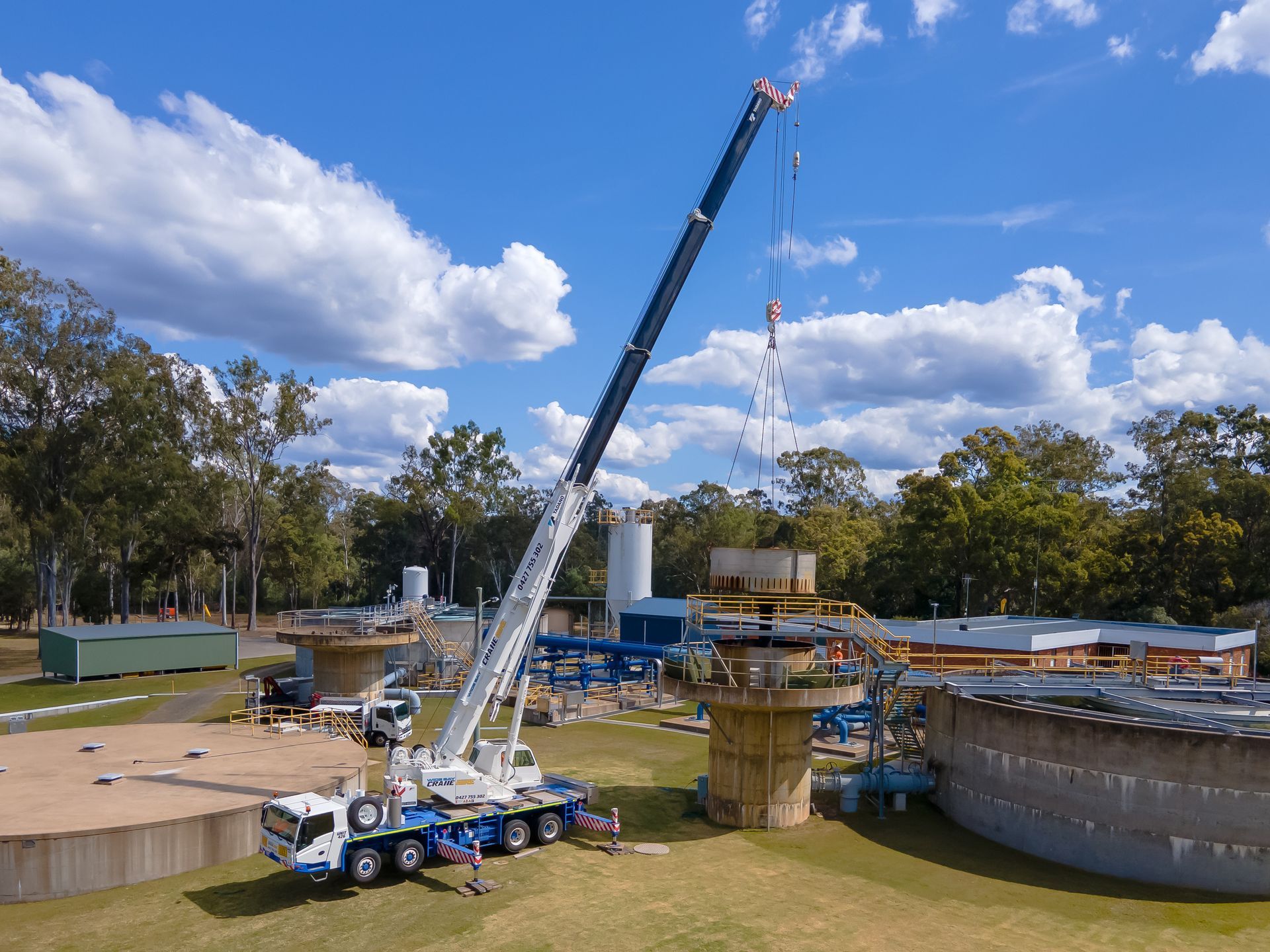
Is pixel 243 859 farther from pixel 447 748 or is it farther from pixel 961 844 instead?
pixel 961 844

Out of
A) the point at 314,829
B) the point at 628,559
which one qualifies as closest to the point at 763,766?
the point at 314,829

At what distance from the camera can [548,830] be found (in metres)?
23.0

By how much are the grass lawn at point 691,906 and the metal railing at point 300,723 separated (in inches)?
448

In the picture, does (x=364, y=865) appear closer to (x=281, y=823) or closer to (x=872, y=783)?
(x=281, y=823)

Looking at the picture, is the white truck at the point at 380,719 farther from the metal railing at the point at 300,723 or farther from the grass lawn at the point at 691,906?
the grass lawn at the point at 691,906

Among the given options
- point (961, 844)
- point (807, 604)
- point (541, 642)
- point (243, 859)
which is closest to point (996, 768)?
point (961, 844)

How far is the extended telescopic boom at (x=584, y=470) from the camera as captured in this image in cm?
2350

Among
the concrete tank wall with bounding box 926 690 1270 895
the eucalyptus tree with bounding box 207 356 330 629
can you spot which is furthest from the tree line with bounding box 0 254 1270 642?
the concrete tank wall with bounding box 926 690 1270 895

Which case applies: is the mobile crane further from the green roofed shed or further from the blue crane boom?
the green roofed shed

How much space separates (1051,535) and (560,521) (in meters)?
56.8

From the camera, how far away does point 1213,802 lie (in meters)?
21.2

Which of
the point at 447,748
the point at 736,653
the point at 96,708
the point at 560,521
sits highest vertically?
the point at 560,521

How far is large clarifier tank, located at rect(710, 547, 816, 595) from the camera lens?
998 inches

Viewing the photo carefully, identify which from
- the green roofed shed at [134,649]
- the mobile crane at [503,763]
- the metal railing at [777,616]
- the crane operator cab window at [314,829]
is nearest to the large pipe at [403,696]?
the mobile crane at [503,763]
